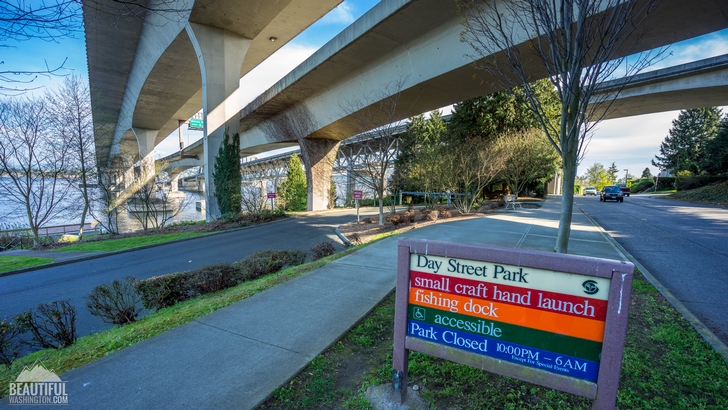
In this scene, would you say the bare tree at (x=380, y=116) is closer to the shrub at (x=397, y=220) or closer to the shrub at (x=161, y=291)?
the shrub at (x=397, y=220)

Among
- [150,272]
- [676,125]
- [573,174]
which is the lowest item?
[150,272]

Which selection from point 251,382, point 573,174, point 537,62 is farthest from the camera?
point 537,62

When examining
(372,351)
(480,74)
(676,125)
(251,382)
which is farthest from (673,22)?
(676,125)

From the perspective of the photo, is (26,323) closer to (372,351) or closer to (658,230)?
(372,351)

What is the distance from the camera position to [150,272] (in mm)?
9102

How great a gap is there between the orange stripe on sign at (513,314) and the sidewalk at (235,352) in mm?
1471

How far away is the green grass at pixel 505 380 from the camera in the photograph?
2.41 metres

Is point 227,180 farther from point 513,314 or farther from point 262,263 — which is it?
point 513,314

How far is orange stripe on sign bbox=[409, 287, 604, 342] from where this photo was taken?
1.88 metres

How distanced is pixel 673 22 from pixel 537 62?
304 centimetres

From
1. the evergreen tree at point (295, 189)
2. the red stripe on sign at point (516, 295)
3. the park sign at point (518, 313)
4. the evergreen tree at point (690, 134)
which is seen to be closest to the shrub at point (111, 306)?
the park sign at point (518, 313)

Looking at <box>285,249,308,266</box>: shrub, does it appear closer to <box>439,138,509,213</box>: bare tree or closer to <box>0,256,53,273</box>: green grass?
<box>0,256,53,273</box>: green grass

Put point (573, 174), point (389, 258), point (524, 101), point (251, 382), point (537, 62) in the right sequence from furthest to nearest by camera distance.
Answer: point (537, 62), point (389, 258), point (524, 101), point (573, 174), point (251, 382)

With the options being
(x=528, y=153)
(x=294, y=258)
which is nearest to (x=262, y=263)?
(x=294, y=258)
